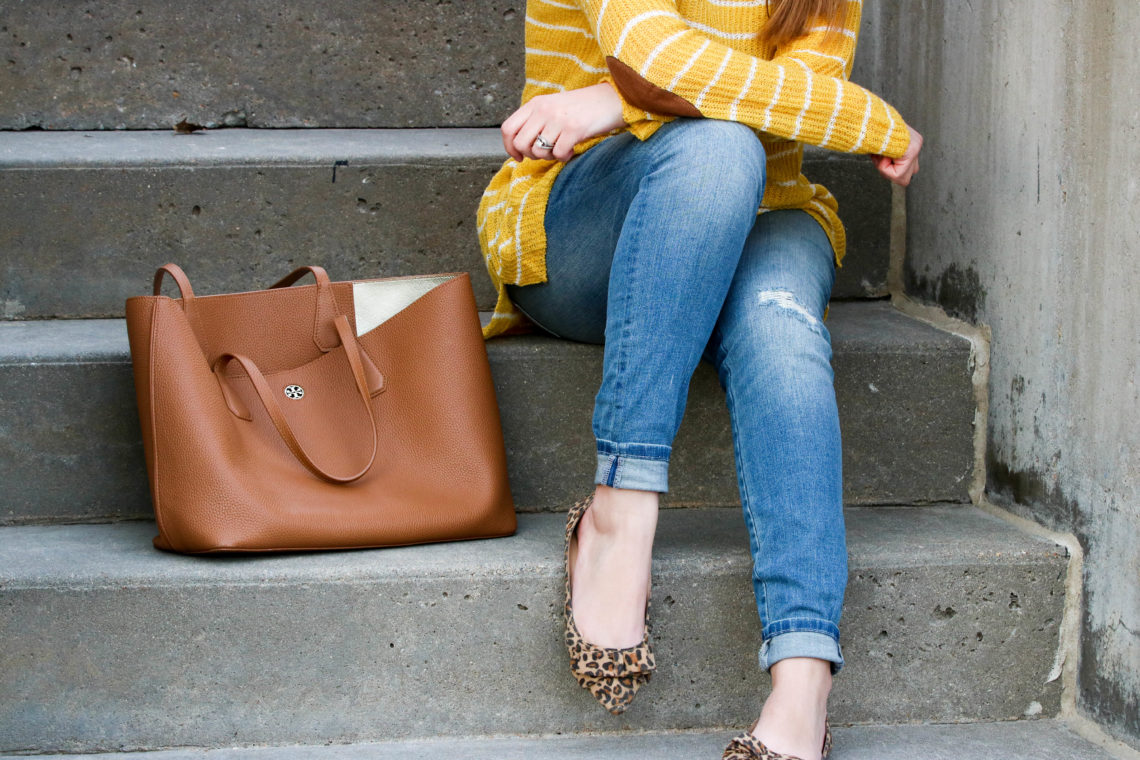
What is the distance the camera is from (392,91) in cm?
197

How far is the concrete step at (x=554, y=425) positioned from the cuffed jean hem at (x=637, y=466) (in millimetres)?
305

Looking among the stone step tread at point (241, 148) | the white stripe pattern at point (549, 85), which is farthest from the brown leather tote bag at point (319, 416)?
the stone step tread at point (241, 148)

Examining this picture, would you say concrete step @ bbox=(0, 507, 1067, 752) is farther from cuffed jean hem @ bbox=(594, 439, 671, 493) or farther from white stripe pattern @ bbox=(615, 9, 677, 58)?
white stripe pattern @ bbox=(615, 9, 677, 58)

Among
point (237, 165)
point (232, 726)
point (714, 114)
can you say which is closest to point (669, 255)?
point (714, 114)

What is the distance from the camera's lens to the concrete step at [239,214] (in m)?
1.60

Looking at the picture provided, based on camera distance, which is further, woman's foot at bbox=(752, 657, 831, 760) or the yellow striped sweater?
the yellow striped sweater

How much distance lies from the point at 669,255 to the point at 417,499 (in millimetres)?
422

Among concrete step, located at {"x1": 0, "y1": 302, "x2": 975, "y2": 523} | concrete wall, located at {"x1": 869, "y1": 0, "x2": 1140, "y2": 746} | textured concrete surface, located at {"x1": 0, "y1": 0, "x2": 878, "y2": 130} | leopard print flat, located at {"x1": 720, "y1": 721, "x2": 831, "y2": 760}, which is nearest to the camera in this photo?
leopard print flat, located at {"x1": 720, "y1": 721, "x2": 831, "y2": 760}

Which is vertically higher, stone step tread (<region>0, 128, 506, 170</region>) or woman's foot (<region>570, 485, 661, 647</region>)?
stone step tread (<region>0, 128, 506, 170</region>)

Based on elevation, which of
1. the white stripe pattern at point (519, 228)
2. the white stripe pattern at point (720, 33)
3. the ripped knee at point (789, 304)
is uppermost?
the white stripe pattern at point (720, 33)

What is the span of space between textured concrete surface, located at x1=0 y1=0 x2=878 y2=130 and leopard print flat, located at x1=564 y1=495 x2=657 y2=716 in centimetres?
117

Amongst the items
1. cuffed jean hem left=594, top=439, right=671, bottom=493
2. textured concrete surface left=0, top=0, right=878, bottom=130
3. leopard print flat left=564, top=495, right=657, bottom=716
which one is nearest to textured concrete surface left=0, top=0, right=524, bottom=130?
textured concrete surface left=0, top=0, right=878, bottom=130

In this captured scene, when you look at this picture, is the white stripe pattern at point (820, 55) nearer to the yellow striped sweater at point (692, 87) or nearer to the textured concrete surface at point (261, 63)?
the yellow striped sweater at point (692, 87)

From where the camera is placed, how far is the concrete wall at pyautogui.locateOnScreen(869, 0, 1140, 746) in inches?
45.0
